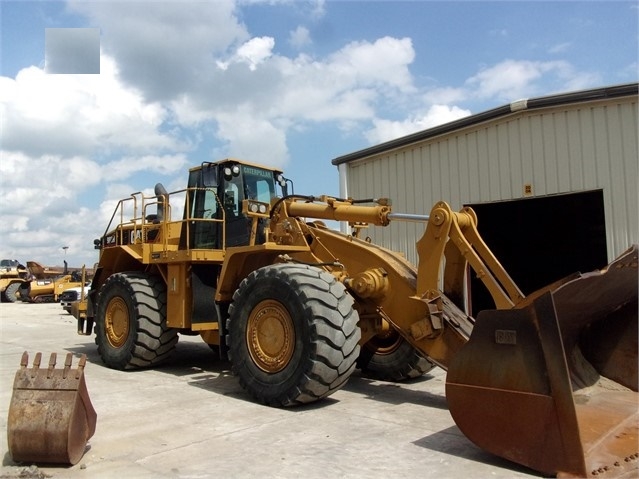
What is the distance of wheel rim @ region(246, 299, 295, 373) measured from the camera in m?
5.92

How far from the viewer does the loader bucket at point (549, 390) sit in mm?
3760

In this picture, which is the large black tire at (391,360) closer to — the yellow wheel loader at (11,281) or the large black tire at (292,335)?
the large black tire at (292,335)

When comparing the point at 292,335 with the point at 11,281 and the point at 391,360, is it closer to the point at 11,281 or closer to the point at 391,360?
the point at 391,360

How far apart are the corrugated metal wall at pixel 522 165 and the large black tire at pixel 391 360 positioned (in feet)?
11.8

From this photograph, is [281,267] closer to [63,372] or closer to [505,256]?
[63,372]

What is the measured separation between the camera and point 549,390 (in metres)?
3.83

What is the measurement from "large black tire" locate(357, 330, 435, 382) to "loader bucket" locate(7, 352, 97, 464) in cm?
394

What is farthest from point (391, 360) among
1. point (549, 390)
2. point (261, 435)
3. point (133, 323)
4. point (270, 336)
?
point (133, 323)

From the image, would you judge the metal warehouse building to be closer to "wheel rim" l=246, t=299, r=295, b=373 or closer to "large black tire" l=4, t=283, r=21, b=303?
"wheel rim" l=246, t=299, r=295, b=373

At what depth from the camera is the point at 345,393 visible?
6691 mm

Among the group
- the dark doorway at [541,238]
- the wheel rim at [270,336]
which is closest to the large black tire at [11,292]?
the dark doorway at [541,238]

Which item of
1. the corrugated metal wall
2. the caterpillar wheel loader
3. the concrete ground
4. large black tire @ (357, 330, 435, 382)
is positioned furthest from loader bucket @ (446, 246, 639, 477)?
the corrugated metal wall

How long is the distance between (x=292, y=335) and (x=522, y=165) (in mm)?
5630

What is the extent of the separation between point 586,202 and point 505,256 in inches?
87.8
